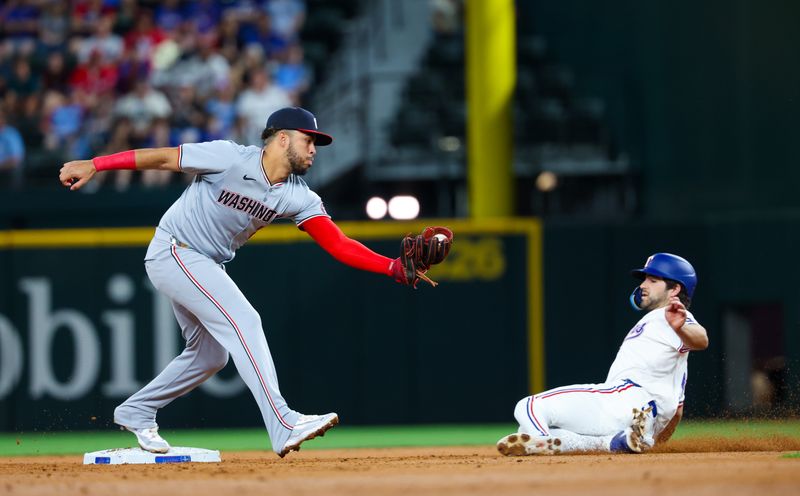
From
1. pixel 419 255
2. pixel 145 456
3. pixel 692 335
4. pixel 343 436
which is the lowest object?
pixel 343 436

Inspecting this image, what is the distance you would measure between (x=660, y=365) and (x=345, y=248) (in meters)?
1.84

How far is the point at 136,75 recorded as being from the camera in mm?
14625

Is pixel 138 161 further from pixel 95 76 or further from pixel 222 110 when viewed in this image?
pixel 95 76

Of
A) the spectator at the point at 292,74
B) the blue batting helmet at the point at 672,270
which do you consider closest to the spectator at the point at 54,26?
the spectator at the point at 292,74

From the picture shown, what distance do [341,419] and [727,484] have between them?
6974mm

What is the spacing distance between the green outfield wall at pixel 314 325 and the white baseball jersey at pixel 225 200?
488cm

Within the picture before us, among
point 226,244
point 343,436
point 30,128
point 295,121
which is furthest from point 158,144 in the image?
point 295,121

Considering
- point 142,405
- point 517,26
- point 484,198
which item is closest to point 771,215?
point 484,198

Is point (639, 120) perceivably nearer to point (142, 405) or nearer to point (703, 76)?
point (703, 76)

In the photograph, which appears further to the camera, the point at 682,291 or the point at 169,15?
the point at 169,15

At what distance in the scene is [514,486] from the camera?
544 centimetres

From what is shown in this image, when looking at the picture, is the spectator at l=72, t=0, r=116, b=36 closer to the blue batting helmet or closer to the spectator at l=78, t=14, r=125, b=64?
the spectator at l=78, t=14, r=125, b=64

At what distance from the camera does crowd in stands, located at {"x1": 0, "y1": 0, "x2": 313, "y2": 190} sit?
13398 mm

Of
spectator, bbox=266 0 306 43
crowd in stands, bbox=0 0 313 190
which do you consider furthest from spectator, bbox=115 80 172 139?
spectator, bbox=266 0 306 43
